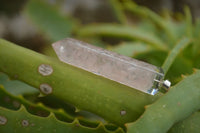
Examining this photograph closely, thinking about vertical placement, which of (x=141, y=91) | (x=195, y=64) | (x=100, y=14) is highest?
(x=141, y=91)

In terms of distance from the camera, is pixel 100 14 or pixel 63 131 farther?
pixel 100 14

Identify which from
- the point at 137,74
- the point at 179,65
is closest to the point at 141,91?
the point at 137,74

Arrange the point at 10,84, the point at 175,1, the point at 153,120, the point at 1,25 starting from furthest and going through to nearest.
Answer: the point at 175,1, the point at 1,25, the point at 10,84, the point at 153,120

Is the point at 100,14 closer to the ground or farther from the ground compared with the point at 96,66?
closer to the ground

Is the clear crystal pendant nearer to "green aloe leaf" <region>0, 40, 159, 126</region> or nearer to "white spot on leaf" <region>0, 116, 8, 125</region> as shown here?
"green aloe leaf" <region>0, 40, 159, 126</region>

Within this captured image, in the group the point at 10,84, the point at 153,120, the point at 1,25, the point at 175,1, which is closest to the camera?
the point at 153,120

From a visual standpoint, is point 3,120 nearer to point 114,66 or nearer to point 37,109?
point 37,109

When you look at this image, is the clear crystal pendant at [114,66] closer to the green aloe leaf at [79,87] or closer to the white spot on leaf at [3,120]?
the green aloe leaf at [79,87]

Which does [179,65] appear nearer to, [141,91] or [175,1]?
[141,91]

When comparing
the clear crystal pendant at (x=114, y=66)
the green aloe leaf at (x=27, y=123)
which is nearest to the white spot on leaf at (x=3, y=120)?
the green aloe leaf at (x=27, y=123)
